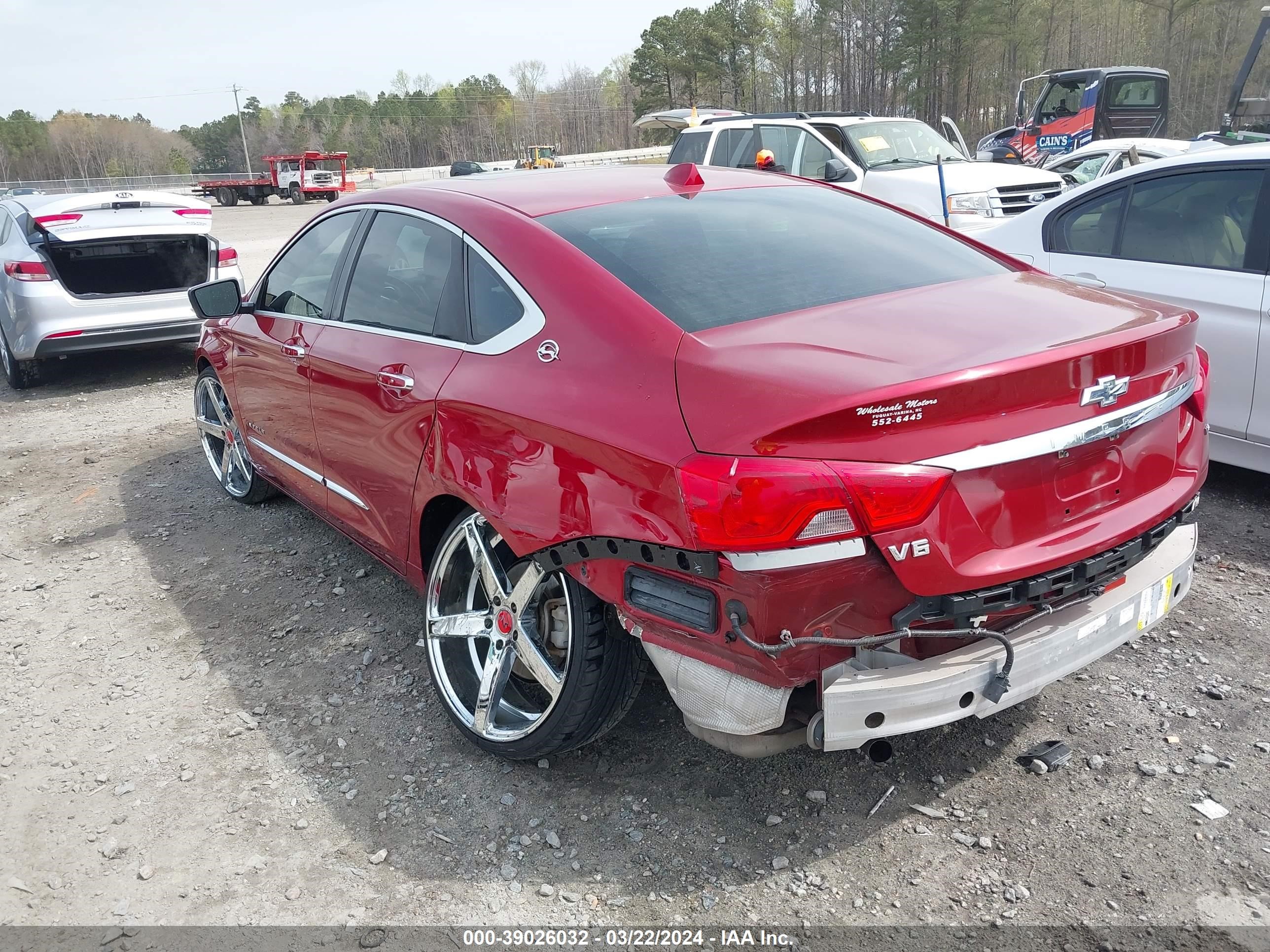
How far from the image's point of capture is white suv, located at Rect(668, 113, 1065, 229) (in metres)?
10.6

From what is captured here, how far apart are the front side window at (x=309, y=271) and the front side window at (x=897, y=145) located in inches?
347

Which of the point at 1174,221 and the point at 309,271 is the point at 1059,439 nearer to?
the point at 309,271

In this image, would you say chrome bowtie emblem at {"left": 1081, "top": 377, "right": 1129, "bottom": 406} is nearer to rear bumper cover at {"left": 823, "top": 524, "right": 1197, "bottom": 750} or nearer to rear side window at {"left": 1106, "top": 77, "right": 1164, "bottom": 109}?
rear bumper cover at {"left": 823, "top": 524, "right": 1197, "bottom": 750}

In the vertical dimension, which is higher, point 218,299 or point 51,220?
point 51,220

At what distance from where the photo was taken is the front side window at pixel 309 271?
12.8 feet

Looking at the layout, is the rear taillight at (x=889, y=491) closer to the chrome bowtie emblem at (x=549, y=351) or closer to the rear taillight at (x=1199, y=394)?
the chrome bowtie emblem at (x=549, y=351)

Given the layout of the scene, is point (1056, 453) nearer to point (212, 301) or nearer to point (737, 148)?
point (212, 301)

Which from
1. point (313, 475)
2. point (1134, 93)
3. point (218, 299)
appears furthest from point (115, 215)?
point (1134, 93)

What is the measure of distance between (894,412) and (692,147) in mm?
11740

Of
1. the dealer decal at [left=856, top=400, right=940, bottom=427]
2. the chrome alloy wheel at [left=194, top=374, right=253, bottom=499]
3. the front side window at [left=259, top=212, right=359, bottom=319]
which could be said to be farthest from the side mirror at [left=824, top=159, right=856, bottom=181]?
the dealer decal at [left=856, top=400, right=940, bottom=427]

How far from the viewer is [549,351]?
2.61 meters

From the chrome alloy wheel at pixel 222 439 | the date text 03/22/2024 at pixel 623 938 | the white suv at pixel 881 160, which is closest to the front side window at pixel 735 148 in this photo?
the white suv at pixel 881 160

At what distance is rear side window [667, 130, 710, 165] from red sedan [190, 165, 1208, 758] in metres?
9.79

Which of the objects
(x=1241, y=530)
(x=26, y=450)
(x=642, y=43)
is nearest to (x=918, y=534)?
(x=1241, y=530)
